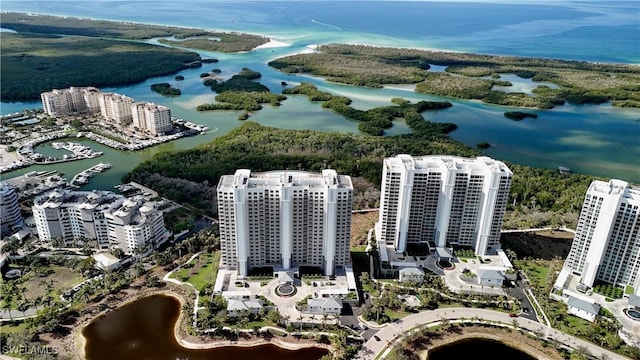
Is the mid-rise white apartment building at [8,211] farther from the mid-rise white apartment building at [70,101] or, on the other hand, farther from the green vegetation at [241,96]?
the green vegetation at [241,96]

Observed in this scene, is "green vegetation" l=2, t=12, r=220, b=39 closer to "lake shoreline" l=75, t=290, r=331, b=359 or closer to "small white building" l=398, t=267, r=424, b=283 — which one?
"lake shoreline" l=75, t=290, r=331, b=359

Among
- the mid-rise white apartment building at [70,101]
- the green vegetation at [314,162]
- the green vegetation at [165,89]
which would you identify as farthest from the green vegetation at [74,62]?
Answer: the green vegetation at [314,162]

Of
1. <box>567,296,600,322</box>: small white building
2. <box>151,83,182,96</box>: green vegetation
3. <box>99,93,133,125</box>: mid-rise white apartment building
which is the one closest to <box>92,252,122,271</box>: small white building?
<box>567,296,600,322</box>: small white building

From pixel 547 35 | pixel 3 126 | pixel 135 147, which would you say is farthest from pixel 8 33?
pixel 547 35

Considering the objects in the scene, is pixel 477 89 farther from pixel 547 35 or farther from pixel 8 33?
pixel 8 33

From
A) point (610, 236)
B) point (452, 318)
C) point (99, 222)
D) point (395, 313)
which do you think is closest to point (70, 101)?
point (99, 222)

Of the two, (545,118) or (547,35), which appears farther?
(547,35)
